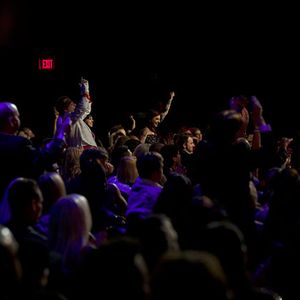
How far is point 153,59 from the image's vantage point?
13805mm

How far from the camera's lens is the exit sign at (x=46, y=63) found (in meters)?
13.5

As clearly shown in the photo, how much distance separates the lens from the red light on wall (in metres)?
13.5

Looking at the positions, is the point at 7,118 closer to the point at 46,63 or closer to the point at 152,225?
the point at 152,225

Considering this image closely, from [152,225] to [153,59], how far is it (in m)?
10.7

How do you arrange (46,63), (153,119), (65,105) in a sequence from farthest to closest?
1. (46,63)
2. (153,119)
3. (65,105)

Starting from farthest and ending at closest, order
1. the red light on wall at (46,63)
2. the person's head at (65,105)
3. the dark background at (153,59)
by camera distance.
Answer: the red light on wall at (46,63) < the dark background at (153,59) < the person's head at (65,105)

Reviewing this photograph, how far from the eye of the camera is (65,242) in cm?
381

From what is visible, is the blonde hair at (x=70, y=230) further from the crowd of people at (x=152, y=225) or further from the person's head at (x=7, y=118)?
the person's head at (x=7, y=118)

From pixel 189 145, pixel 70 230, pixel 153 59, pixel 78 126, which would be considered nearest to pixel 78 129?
pixel 78 126

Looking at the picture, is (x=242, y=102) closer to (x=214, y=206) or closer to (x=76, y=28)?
(x=214, y=206)

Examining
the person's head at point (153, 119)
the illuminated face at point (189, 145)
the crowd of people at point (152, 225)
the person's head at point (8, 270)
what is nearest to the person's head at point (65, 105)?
the crowd of people at point (152, 225)

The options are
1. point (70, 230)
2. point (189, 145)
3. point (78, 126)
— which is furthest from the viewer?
point (189, 145)

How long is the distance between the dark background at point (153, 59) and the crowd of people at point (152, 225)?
5.79 metres

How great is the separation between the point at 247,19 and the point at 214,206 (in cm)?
883
